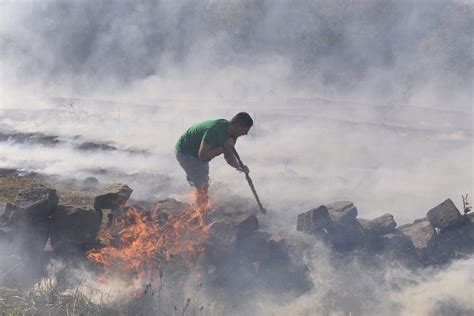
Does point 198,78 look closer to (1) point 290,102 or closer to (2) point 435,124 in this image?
(1) point 290,102

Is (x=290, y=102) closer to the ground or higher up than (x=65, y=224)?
closer to the ground

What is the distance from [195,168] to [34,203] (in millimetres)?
2143

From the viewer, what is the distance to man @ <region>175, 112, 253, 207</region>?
5387 millimetres

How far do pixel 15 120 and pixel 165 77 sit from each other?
79.8ft

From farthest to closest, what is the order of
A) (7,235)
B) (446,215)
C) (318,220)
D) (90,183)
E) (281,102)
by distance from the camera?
(281,102), (90,183), (318,220), (446,215), (7,235)

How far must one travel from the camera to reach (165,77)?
43812 millimetres

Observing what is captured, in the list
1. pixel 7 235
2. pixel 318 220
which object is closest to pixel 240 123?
pixel 318 220

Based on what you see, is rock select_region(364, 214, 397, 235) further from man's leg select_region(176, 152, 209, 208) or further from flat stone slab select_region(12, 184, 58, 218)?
flat stone slab select_region(12, 184, 58, 218)

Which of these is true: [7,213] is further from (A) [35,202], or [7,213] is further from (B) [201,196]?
(B) [201,196]

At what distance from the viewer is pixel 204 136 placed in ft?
17.8

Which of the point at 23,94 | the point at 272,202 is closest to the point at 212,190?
the point at 272,202

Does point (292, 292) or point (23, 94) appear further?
point (23, 94)

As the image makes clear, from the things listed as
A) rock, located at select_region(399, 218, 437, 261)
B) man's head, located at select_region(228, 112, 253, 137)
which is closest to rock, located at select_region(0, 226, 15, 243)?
man's head, located at select_region(228, 112, 253, 137)

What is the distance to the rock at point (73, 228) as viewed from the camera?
5.61 meters
